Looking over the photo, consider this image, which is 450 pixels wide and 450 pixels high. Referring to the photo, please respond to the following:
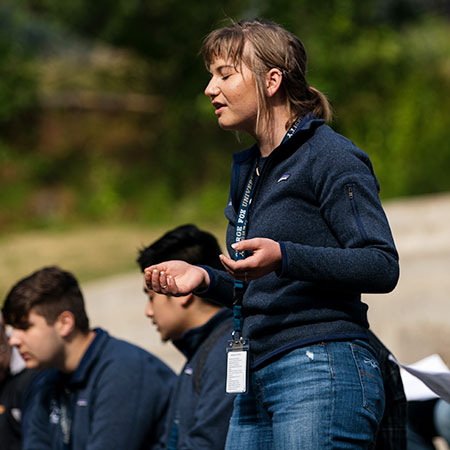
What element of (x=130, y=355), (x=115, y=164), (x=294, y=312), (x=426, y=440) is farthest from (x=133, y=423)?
(x=115, y=164)

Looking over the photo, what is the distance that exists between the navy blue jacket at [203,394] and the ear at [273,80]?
3.65ft

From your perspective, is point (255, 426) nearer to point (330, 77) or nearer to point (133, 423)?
point (133, 423)

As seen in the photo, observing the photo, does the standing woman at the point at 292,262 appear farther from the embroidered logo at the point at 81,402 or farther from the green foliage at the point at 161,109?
the green foliage at the point at 161,109

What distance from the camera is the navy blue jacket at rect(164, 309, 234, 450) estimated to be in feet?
9.23

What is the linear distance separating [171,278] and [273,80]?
0.57m

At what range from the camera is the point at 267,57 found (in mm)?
2115

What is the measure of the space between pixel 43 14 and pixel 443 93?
305 inches

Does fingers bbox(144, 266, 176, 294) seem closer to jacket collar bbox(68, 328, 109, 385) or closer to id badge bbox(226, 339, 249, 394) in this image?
id badge bbox(226, 339, 249, 394)

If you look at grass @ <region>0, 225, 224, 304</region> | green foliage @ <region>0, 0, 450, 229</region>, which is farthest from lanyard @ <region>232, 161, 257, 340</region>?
green foliage @ <region>0, 0, 450, 229</region>

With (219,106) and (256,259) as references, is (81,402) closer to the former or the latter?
(219,106)

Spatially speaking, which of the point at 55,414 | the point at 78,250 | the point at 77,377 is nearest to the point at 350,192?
the point at 77,377

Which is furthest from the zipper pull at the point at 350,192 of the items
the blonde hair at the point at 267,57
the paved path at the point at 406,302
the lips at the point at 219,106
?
the paved path at the point at 406,302

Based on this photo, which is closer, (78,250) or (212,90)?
(212,90)

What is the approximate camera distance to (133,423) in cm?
332
